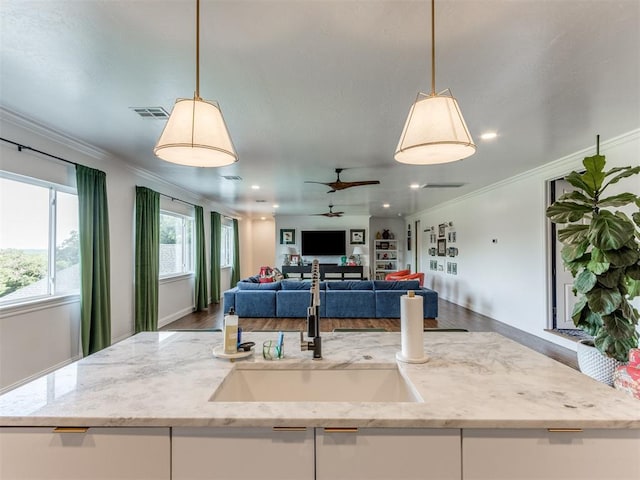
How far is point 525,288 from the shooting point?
516 cm

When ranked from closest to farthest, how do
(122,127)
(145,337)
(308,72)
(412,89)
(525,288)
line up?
(145,337) → (308,72) → (412,89) → (122,127) → (525,288)

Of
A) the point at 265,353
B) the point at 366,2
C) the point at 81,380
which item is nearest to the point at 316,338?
the point at 265,353

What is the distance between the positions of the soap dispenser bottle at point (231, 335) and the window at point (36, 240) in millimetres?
2905

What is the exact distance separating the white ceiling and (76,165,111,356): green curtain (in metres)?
0.55

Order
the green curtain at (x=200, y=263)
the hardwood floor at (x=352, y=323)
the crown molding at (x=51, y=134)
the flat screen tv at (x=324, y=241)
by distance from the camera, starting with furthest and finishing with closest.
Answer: the flat screen tv at (x=324, y=241) < the green curtain at (x=200, y=263) < the hardwood floor at (x=352, y=323) < the crown molding at (x=51, y=134)

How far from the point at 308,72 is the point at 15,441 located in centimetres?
231

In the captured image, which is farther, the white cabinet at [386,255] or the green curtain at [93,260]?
the white cabinet at [386,255]

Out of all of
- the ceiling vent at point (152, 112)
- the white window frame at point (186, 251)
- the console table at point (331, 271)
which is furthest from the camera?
the console table at point (331, 271)

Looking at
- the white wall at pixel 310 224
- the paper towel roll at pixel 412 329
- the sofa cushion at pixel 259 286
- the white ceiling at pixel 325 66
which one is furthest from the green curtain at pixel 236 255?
the paper towel roll at pixel 412 329

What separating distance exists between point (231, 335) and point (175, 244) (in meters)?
5.59

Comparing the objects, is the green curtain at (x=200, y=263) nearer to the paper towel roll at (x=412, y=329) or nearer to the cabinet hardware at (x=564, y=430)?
the paper towel roll at (x=412, y=329)

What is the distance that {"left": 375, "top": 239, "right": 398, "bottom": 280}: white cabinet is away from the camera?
12.0 meters

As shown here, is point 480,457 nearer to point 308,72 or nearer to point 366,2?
point 366,2

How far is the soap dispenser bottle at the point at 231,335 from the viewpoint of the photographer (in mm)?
1538
